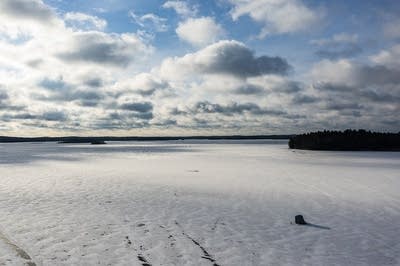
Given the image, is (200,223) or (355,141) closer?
(200,223)

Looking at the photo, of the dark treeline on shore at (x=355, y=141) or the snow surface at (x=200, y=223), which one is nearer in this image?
the snow surface at (x=200, y=223)

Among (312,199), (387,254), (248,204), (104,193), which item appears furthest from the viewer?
(104,193)

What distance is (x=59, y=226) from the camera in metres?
11.2

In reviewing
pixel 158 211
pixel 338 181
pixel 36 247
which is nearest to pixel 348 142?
pixel 338 181

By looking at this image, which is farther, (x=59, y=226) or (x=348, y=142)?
(x=348, y=142)

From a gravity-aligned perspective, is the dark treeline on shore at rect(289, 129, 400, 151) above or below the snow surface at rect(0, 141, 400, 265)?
above

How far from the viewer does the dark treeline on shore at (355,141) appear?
2785 inches

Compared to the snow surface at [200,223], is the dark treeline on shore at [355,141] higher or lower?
higher

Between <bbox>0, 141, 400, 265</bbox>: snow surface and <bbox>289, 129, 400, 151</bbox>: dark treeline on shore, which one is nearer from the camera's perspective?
<bbox>0, 141, 400, 265</bbox>: snow surface

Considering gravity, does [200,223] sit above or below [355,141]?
below

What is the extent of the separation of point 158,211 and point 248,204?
3.70 meters

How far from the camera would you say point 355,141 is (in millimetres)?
71438

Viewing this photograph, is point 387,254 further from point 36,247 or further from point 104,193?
point 104,193

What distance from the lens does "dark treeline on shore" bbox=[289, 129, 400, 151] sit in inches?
2785
